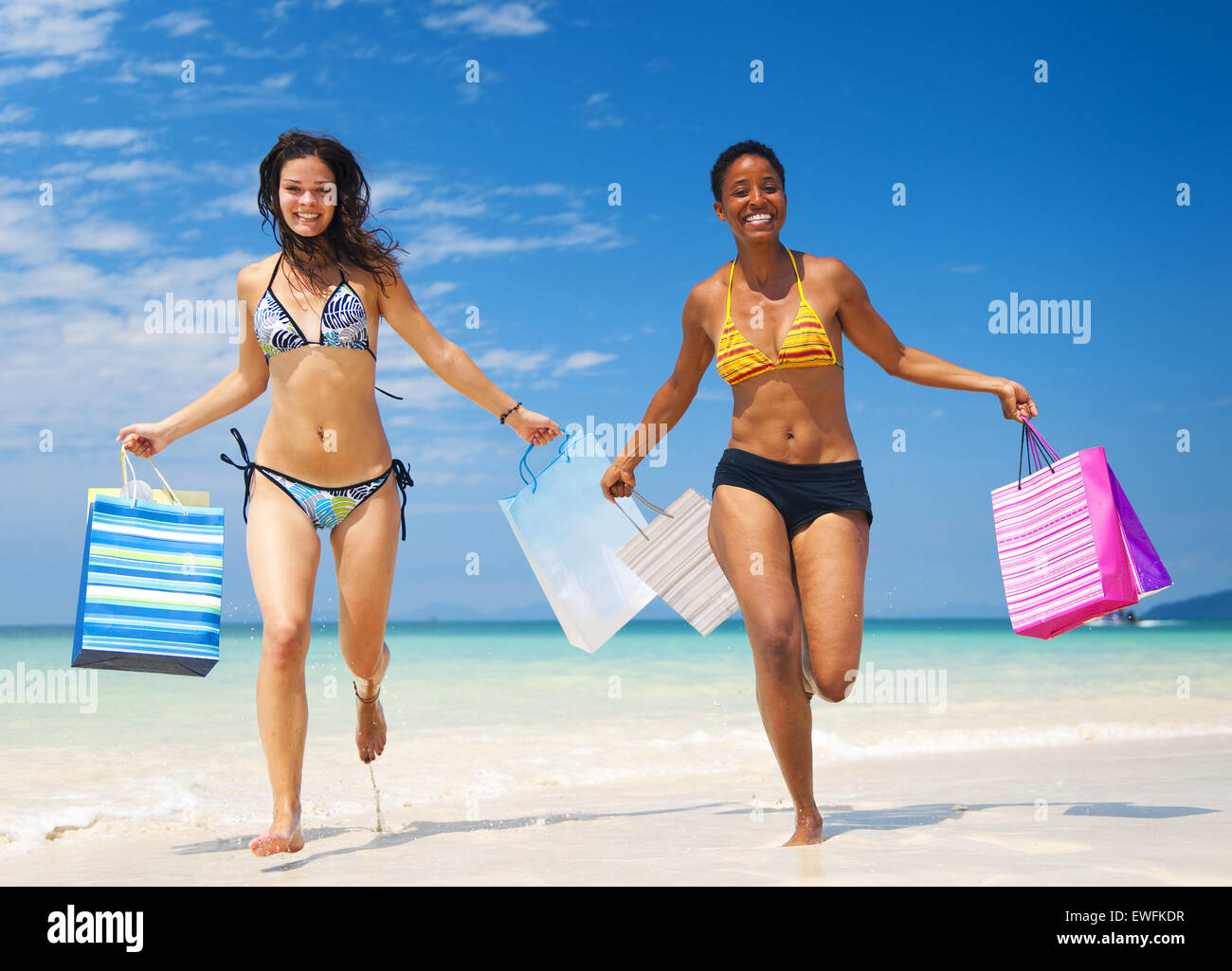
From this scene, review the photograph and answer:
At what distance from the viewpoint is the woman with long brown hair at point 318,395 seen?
14.1 ft

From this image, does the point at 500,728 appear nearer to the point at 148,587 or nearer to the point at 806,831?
the point at 148,587

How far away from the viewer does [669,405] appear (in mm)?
4621

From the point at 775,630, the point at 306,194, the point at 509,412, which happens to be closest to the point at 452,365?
the point at 509,412

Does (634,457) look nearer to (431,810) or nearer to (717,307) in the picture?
(717,307)

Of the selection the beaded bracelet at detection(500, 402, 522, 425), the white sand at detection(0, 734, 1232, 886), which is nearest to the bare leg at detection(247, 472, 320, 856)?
the white sand at detection(0, 734, 1232, 886)

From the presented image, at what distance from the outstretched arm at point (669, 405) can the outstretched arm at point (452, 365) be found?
326 millimetres

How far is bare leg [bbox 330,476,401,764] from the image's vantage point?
4371 millimetres

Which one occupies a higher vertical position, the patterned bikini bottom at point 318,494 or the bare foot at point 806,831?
the patterned bikini bottom at point 318,494

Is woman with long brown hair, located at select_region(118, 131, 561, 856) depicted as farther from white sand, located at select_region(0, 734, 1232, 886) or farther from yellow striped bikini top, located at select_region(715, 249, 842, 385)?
yellow striped bikini top, located at select_region(715, 249, 842, 385)

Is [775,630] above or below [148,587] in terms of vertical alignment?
below

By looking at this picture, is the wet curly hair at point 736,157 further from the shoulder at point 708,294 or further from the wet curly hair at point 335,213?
the wet curly hair at point 335,213

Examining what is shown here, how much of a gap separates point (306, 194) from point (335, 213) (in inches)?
7.1

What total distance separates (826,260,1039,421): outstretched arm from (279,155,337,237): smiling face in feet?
6.54

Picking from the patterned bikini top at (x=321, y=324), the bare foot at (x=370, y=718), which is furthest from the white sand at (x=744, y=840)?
the patterned bikini top at (x=321, y=324)
